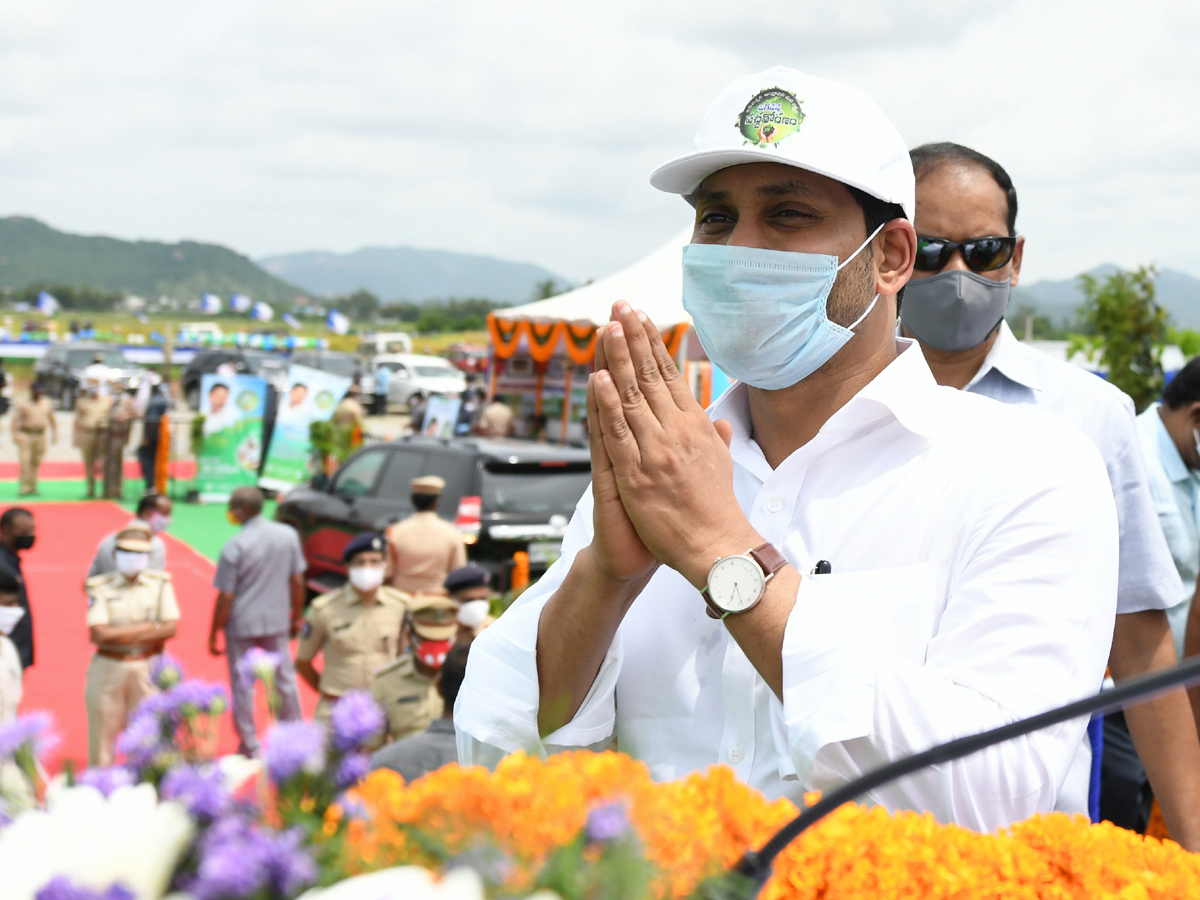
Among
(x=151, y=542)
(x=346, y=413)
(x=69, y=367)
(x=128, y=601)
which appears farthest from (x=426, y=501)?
(x=69, y=367)

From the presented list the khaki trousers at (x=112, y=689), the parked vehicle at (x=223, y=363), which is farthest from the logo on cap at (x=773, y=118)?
the parked vehicle at (x=223, y=363)

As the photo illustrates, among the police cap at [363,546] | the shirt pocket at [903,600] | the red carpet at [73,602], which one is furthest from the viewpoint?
the red carpet at [73,602]

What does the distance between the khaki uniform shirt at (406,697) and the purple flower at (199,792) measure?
16.7ft

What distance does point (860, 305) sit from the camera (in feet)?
5.86

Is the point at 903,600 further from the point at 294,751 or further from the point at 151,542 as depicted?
the point at 151,542

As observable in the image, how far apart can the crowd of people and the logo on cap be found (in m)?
3.54

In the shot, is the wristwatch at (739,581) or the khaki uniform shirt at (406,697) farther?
the khaki uniform shirt at (406,697)

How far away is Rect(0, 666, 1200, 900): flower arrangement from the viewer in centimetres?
67

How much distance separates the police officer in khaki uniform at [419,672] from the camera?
5.80m

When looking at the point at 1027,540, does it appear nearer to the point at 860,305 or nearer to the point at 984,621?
the point at 984,621

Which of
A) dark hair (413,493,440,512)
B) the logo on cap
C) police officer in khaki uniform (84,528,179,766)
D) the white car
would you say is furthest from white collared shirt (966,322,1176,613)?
the white car

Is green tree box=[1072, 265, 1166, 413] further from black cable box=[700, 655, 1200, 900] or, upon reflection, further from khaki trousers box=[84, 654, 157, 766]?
black cable box=[700, 655, 1200, 900]

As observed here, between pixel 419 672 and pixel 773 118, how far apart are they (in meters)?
4.89

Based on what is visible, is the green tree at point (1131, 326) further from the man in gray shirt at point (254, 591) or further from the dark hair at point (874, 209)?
the dark hair at point (874, 209)
